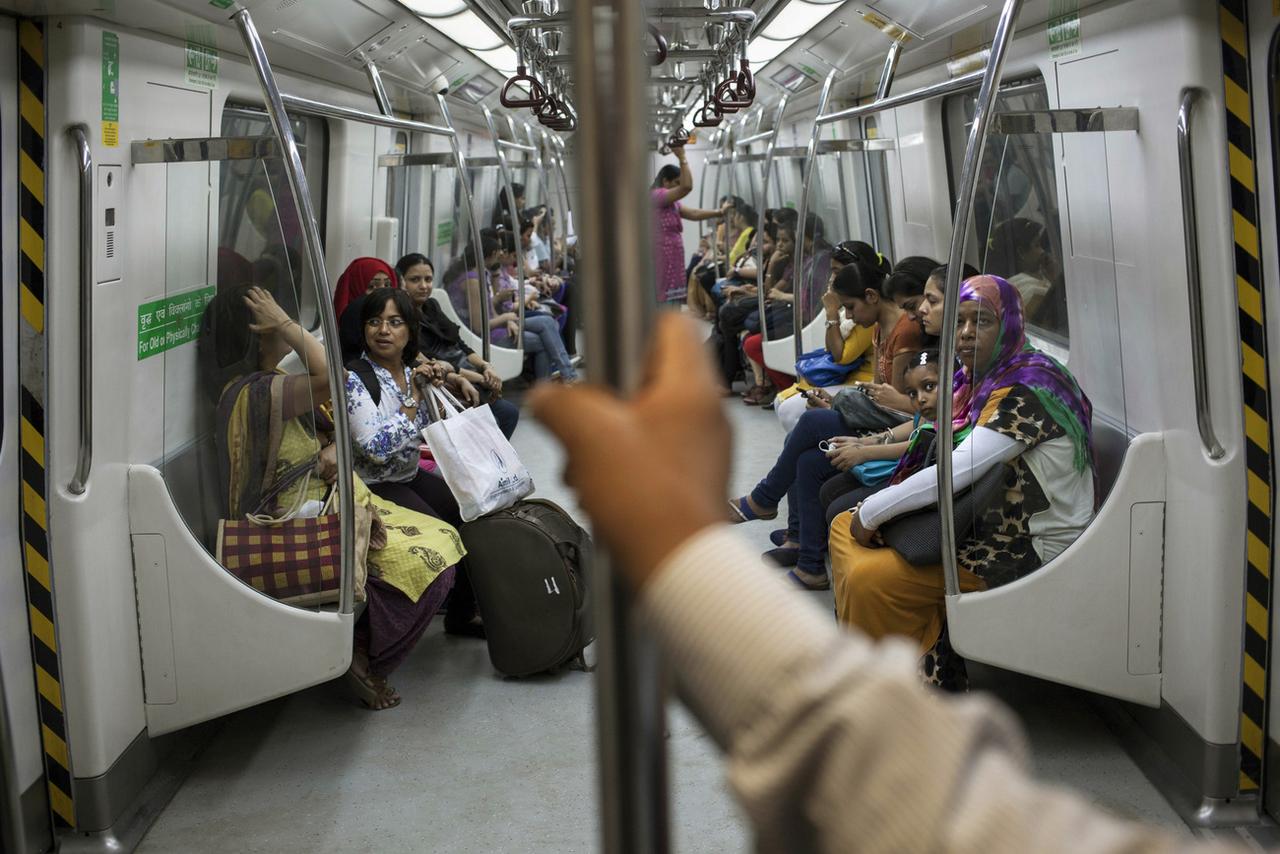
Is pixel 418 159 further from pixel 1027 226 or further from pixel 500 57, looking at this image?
pixel 1027 226

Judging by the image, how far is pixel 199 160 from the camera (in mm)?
3398

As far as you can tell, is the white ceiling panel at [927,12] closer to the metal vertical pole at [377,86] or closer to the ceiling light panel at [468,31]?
the ceiling light panel at [468,31]

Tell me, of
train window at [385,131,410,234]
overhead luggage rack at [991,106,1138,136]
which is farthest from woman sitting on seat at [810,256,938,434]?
train window at [385,131,410,234]

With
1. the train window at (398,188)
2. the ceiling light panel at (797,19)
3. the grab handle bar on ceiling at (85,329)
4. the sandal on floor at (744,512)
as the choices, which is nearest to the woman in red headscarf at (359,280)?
the train window at (398,188)

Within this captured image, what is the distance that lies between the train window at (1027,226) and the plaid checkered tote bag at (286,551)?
209 cm

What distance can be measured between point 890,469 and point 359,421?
1937mm

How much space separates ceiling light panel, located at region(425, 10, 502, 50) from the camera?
6.14 meters

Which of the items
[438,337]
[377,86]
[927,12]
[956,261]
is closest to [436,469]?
[438,337]

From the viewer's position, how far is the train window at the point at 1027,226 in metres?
3.59

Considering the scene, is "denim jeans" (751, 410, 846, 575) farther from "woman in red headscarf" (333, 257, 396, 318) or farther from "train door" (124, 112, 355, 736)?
"train door" (124, 112, 355, 736)

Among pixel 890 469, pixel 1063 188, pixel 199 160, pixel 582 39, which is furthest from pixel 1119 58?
pixel 582 39

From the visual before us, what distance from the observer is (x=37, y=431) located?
3.03 metres

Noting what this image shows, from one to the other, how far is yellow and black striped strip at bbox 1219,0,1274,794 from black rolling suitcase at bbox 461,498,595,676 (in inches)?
81.1

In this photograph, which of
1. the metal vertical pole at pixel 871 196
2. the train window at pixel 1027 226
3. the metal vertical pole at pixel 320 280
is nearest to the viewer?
the metal vertical pole at pixel 320 280
